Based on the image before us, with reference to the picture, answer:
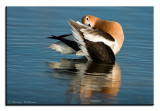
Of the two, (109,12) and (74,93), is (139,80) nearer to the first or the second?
(74,93)

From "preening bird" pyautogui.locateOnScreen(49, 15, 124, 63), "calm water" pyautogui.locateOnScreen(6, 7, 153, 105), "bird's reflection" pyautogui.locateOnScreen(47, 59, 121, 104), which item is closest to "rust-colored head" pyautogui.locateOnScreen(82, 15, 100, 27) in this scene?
"preening bird" pyautogui.locateOnScreen(49, 15, 124, 63)

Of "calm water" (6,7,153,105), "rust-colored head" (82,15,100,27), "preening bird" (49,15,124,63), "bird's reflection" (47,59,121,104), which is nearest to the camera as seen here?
"bird's reflection" (47,59,121,104)

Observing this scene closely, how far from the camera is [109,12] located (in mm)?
16828

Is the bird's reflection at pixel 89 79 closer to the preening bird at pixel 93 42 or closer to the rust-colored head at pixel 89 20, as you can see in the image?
the preening bird at pixel 93 42

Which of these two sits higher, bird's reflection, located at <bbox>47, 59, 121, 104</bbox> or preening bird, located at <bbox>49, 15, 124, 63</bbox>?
preening bird, located at <bbox>49, 15, 124, 63</bbox>

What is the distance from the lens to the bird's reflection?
8577 millimetres

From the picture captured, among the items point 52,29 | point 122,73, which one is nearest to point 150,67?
point 122,73

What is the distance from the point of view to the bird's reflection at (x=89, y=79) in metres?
8.58

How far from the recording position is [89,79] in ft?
32.3

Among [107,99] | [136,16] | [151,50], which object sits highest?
[136,16]

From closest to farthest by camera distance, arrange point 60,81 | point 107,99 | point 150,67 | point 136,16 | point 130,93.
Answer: point 107,99, point 130,93, point 60,81, point 150,67, point 136,16

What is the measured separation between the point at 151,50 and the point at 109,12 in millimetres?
4229

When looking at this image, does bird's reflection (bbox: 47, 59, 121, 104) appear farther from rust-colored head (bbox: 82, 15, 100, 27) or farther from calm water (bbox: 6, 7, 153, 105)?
rust-colored head (bbox: 82, 15, 100, 27)

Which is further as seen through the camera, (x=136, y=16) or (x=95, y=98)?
(x=136, y=16)
